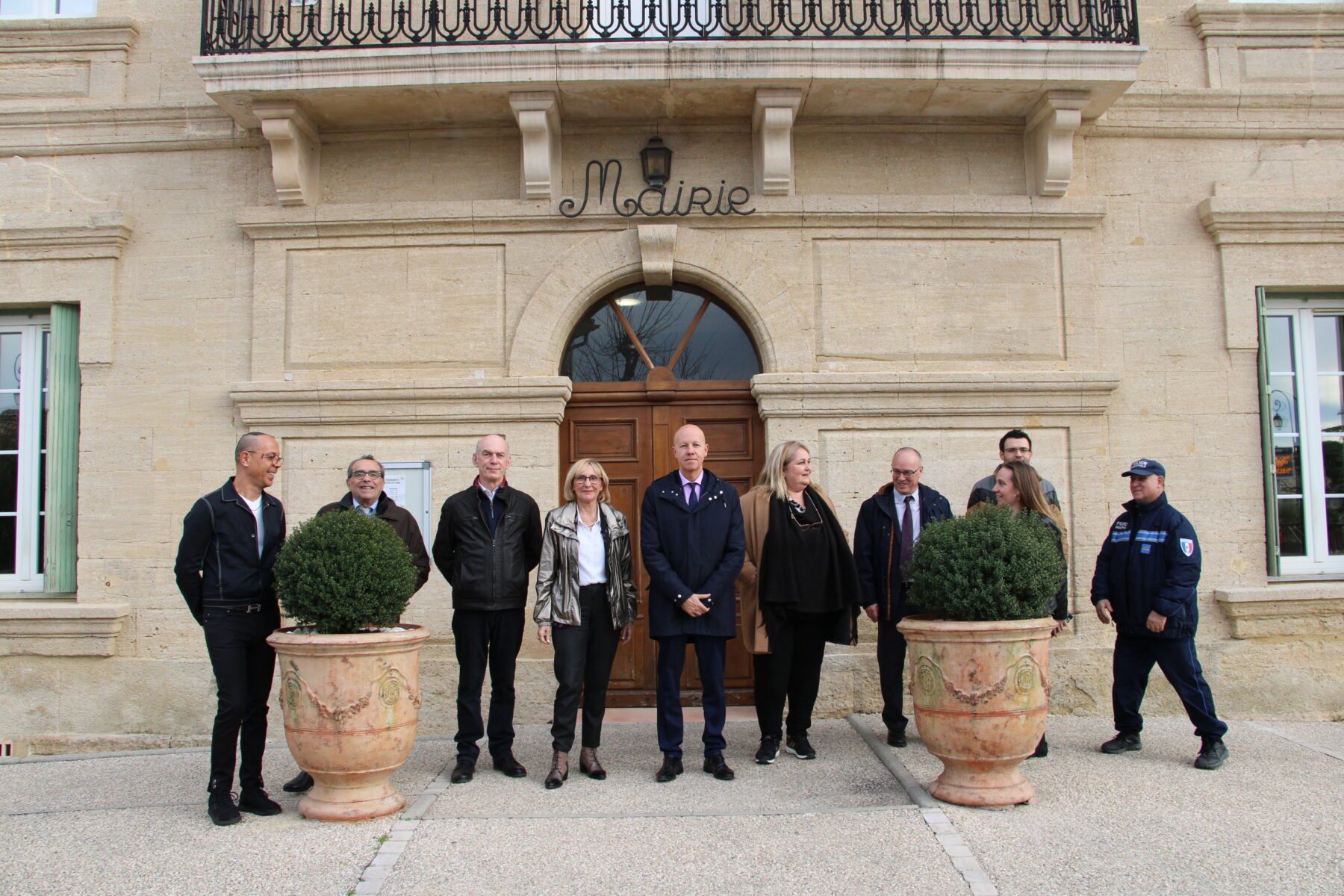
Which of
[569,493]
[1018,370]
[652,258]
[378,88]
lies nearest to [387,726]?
[569,493]

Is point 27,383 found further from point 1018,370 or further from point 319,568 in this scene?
point 1018,370

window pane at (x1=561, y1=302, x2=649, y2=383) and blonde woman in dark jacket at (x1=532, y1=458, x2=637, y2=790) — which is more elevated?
window pane at (x1=561, y1=302, x2=649, y2=383)

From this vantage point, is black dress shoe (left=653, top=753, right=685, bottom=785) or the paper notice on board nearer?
black dress shoe (left=653, top=753, right=685, bottom=785)

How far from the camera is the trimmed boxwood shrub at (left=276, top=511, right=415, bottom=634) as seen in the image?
4.44m

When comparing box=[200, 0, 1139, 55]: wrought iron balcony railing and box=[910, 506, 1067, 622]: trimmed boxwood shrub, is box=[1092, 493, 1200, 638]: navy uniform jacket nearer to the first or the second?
box=[910, 506, 1067, 622]: trimmed boxwood shrub

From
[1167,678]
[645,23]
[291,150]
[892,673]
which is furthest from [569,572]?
[645,23]

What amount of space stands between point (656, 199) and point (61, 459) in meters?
4.43

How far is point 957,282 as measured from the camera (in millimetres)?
6988

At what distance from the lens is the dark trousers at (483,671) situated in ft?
17.1

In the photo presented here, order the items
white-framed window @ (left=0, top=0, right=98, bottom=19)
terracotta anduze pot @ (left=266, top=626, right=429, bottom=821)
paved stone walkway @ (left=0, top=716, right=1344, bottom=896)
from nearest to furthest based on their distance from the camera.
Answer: paved stone walkway @ (left=0, top=716, right=1344, bottom=896), terracotta anduze pot @ (left=266, top=626, right=429, bottom=821), white-framed window @ (left=0, top=0, right=98, bottom=19)

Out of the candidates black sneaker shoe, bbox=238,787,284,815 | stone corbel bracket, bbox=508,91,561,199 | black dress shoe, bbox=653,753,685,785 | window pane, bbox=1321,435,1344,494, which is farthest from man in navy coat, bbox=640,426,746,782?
window pane, bbox=1321,435,1344,494

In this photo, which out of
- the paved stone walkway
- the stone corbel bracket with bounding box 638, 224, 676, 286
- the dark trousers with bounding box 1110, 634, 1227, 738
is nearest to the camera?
the paved stone walkway

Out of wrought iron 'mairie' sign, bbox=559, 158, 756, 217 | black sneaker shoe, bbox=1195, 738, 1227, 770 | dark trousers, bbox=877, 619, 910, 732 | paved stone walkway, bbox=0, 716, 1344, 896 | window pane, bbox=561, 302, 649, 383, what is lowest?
paved stone walkway, bbox=0, 716, 1344, 896

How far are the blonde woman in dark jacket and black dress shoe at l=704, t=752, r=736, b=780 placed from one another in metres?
0.54
